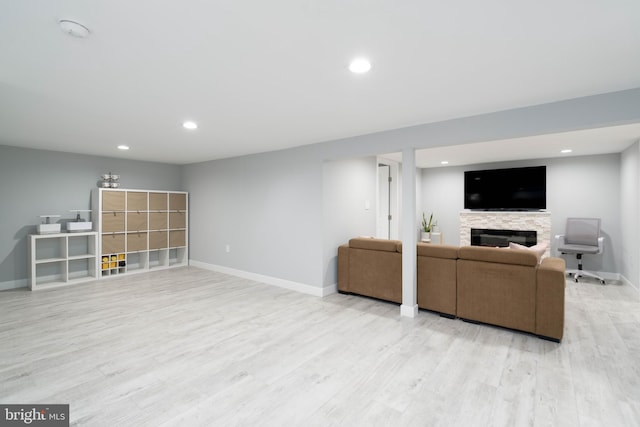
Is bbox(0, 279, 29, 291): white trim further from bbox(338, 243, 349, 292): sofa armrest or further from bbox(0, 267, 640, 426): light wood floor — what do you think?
bbox(338, 243, 349, 292): sofa armrest

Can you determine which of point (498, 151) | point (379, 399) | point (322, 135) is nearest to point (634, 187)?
point (498, 151)

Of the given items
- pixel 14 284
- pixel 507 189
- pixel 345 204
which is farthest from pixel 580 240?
pixel 14 284

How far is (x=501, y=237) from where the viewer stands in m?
6.66

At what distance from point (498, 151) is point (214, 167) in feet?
17.0

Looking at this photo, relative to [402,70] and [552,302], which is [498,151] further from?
[402,70]

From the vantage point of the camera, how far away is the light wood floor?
6.57 ft

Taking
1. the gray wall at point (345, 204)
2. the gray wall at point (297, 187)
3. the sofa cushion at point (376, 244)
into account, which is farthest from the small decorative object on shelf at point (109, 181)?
the sofa cushion at point (376, 244)

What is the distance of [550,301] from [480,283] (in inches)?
24.1

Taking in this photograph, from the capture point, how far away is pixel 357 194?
5.16 meters

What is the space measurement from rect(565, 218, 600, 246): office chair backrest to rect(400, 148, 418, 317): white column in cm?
405

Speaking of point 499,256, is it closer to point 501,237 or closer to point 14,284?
Result: point 501,237

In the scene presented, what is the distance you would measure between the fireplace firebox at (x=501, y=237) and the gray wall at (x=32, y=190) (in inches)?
296

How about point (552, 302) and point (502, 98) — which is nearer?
point (502, 98)

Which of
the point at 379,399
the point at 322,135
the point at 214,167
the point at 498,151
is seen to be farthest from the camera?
the point at 214,167
